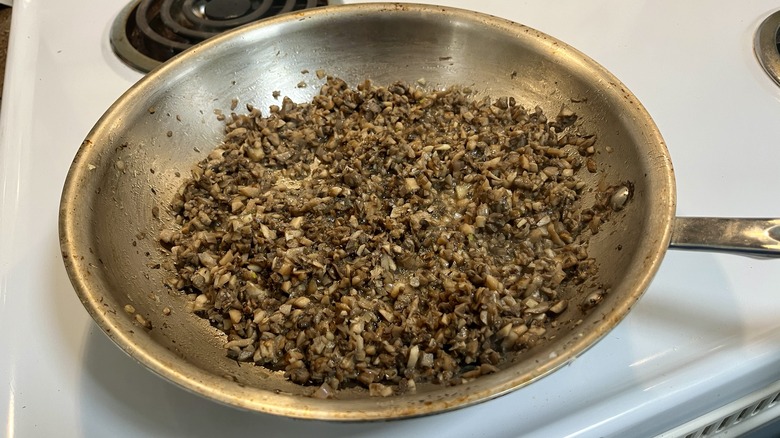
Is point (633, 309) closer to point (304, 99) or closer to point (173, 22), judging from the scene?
point (304, 99)

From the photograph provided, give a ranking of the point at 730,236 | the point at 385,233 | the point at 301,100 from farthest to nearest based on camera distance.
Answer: the point at 301,100, the point at 385,233, the point at 730,236

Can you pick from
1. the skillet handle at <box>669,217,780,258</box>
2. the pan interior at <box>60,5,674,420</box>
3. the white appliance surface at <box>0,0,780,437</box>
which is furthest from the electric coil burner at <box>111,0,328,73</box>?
the skillet handle at <box>669,217,780,258</box>

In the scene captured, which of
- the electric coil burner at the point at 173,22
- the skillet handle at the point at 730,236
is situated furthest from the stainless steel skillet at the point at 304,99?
the electric coil burner at the point at 173,22

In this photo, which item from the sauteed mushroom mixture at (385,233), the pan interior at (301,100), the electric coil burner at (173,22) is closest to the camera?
the pan interior at (301,100)

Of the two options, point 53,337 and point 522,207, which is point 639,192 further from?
point 53,337

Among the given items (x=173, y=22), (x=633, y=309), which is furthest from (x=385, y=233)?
(x=173, y=22)

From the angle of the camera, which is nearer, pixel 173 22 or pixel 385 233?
pixel 385 233

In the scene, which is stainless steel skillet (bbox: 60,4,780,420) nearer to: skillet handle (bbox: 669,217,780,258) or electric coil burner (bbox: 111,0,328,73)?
skillet handle (bbox: 669,217,780,258)

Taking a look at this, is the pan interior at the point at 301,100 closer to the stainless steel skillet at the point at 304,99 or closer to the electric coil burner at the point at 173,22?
the stainless steel skillet at the point at 304,99
